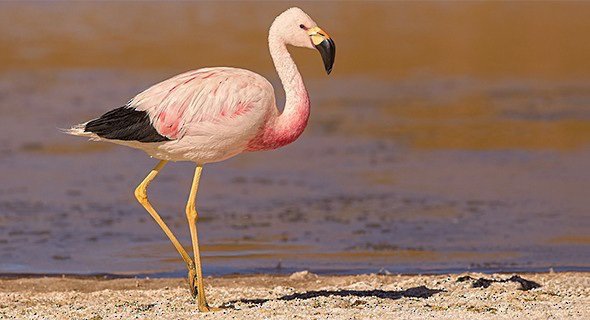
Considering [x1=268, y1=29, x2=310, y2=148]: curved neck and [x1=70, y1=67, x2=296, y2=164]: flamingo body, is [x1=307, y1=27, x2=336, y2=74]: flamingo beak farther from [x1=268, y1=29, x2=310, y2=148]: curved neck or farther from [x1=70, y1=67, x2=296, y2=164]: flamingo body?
[x1=70, y1=67, x2=296, y2=164]: flamingo body

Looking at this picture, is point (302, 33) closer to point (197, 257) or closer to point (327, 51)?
point (327, 51)

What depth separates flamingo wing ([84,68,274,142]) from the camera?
8.82m

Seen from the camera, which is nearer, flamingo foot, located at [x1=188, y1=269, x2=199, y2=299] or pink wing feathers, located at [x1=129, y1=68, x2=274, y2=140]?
pink wing feathers, located at [x1=129, y1=68, x2=274, y2=140]

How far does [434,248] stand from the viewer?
12.1 meters

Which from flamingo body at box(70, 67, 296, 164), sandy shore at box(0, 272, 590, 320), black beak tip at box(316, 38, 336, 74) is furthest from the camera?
black beak tip at box(316, 38, 336, 74)

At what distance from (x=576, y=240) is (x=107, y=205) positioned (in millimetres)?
4856

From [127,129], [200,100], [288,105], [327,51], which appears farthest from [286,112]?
[127,129]

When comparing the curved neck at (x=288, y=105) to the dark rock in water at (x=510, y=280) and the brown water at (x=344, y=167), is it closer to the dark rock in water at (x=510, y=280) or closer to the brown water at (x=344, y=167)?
the dark rock in water at (x=510, y=280)

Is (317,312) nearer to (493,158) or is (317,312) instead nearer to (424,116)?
(493,158)

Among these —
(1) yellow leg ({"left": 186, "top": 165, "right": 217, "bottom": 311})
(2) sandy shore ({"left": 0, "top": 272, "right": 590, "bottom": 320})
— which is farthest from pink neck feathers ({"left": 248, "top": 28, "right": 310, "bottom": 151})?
(2) sandy shore ({"left": 0, "top": 272, "right": 590, "bottom": 320})

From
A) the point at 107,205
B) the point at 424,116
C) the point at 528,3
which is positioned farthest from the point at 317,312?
the point at 528,3

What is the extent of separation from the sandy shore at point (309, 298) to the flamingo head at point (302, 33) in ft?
5.56

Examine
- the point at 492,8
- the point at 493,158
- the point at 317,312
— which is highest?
the point at 492,8

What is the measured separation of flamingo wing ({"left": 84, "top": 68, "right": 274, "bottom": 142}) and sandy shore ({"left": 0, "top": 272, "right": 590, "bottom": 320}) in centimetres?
121
